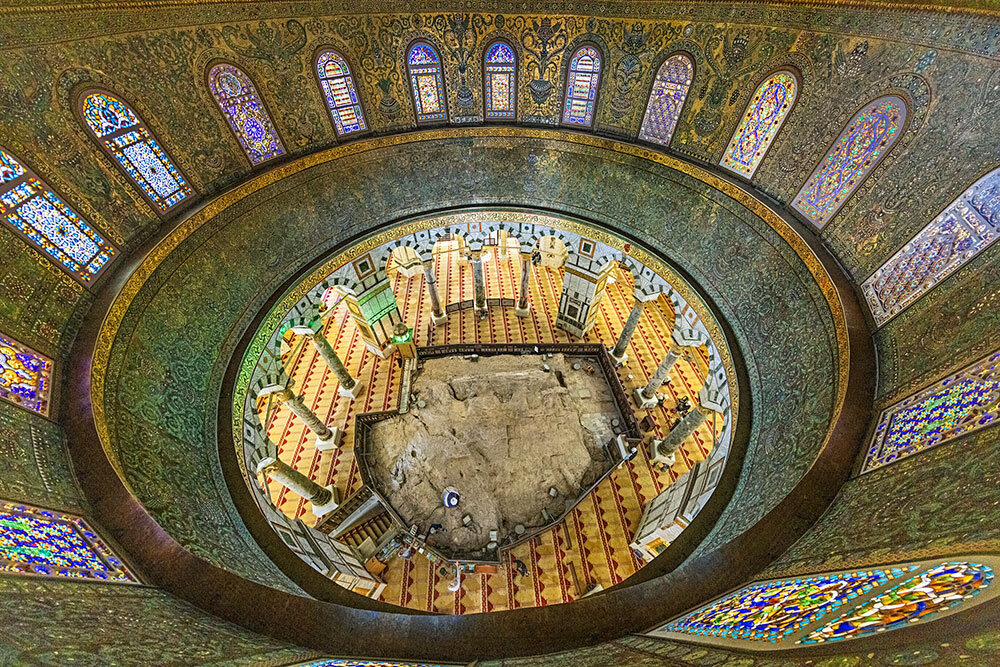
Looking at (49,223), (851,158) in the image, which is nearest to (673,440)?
Answer: (851,158)

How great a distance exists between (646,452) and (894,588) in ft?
23.4

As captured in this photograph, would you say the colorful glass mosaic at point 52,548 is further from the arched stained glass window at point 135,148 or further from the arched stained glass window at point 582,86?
the arched stained glass window at point 582,86

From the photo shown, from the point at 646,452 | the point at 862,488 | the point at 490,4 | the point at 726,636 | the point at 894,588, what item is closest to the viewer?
the point at 894,588

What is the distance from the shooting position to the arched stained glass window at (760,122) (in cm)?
588

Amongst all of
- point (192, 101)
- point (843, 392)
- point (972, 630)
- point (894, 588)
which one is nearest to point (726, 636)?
point (894, 588)

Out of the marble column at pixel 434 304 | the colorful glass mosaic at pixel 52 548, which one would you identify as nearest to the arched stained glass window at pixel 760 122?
the marble column at pixel 434 304

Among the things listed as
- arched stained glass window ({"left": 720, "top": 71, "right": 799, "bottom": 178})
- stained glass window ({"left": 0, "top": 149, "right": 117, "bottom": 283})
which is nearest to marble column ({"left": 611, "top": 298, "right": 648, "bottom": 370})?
arched stained glass window ({"left": 720, "top": 71, "right": 799, "bottom": 178})

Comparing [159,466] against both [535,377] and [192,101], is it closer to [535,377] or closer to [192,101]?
[192,101]

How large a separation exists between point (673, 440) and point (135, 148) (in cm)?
1065

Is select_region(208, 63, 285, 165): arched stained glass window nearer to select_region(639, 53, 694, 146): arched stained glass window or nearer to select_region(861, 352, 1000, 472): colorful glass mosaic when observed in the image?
select_region(639, 53, 694, 146): arched stained glass window

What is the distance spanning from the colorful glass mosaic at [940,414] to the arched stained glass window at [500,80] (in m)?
7.99

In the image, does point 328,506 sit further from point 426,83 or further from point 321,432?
point 426,83

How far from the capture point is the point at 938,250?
434cm

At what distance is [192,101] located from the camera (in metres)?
5.93
